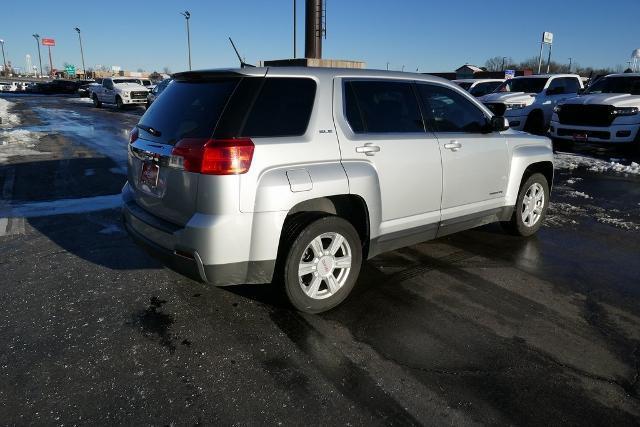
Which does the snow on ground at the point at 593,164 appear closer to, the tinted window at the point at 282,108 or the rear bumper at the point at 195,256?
the tinted window at the point at 282,108

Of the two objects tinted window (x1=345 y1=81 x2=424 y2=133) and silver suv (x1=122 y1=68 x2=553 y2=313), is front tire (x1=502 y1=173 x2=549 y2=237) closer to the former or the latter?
silver suv (x1=122 y1=68 x2=553 y2=313)

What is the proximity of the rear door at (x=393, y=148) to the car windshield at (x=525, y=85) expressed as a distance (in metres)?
12.7

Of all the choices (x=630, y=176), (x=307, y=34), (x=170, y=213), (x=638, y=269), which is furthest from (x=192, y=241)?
(x=307, y=34)

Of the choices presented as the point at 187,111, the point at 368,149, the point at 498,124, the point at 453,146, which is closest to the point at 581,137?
the point at 498,124

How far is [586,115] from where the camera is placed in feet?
38.6

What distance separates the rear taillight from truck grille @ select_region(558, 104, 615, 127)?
36.7 feet

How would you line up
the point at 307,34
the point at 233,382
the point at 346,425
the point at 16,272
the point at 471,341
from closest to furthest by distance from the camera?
the point at 346,425 → the point at 233,382 → the point at 471,341 → the point at 16,272 → the point at 307,34

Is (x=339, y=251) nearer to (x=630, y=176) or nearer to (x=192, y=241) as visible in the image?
(x=192, y=241)

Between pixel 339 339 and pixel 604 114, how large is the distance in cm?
1101

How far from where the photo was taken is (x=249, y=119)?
315 cm

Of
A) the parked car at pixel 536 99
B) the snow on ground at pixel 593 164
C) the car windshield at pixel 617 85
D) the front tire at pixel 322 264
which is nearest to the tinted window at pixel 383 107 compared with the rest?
the front tire at pixel 322 264

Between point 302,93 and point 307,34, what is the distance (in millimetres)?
12811

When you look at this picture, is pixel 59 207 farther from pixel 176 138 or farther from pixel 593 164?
pixel 593 164

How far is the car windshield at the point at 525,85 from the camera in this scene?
49.3ft
